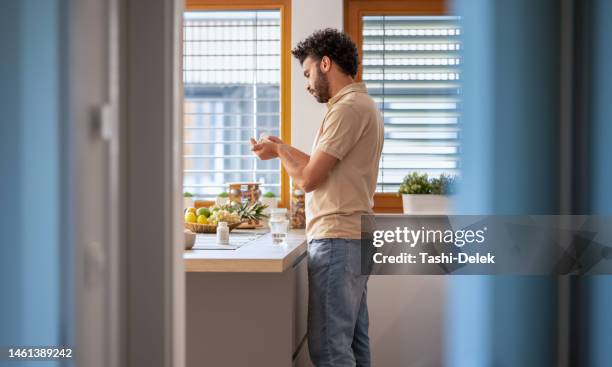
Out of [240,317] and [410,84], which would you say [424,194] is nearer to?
[410,84]

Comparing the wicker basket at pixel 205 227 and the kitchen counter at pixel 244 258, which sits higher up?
the wicker basket at pixel 205 227

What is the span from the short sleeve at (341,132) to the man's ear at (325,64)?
0.24m

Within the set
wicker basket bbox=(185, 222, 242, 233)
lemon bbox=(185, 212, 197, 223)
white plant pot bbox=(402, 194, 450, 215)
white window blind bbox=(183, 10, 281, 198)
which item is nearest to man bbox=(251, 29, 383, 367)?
wicker basket bbox=(185, 222, 242, 233)

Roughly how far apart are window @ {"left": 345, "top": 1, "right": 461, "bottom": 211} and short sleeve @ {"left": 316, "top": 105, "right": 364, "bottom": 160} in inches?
61.5

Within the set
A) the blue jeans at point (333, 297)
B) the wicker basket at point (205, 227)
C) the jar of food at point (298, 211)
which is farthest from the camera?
the jar of food at point (298, 211)

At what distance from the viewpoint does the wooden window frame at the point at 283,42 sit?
157 inches

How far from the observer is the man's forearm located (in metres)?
2.46

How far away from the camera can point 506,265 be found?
0.89m

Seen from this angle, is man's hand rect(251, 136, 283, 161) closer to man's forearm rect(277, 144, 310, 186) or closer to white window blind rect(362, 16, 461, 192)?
man's forearm rect(277, 144, 310, 186)

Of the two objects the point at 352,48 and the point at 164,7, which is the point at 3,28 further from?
the point at 352,48

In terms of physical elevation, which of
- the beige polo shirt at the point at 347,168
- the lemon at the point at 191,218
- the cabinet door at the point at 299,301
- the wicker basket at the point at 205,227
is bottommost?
the cabinet door at the point at 299,301

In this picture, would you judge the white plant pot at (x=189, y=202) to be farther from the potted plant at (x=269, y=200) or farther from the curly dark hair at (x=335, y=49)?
the curly dark hair at (x=335, y=49)

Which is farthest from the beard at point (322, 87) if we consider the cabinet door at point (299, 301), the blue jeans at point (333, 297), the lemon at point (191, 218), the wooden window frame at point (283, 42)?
the wooden window frame at point (283, 42)

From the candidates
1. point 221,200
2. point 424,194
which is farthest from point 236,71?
point 424,194
